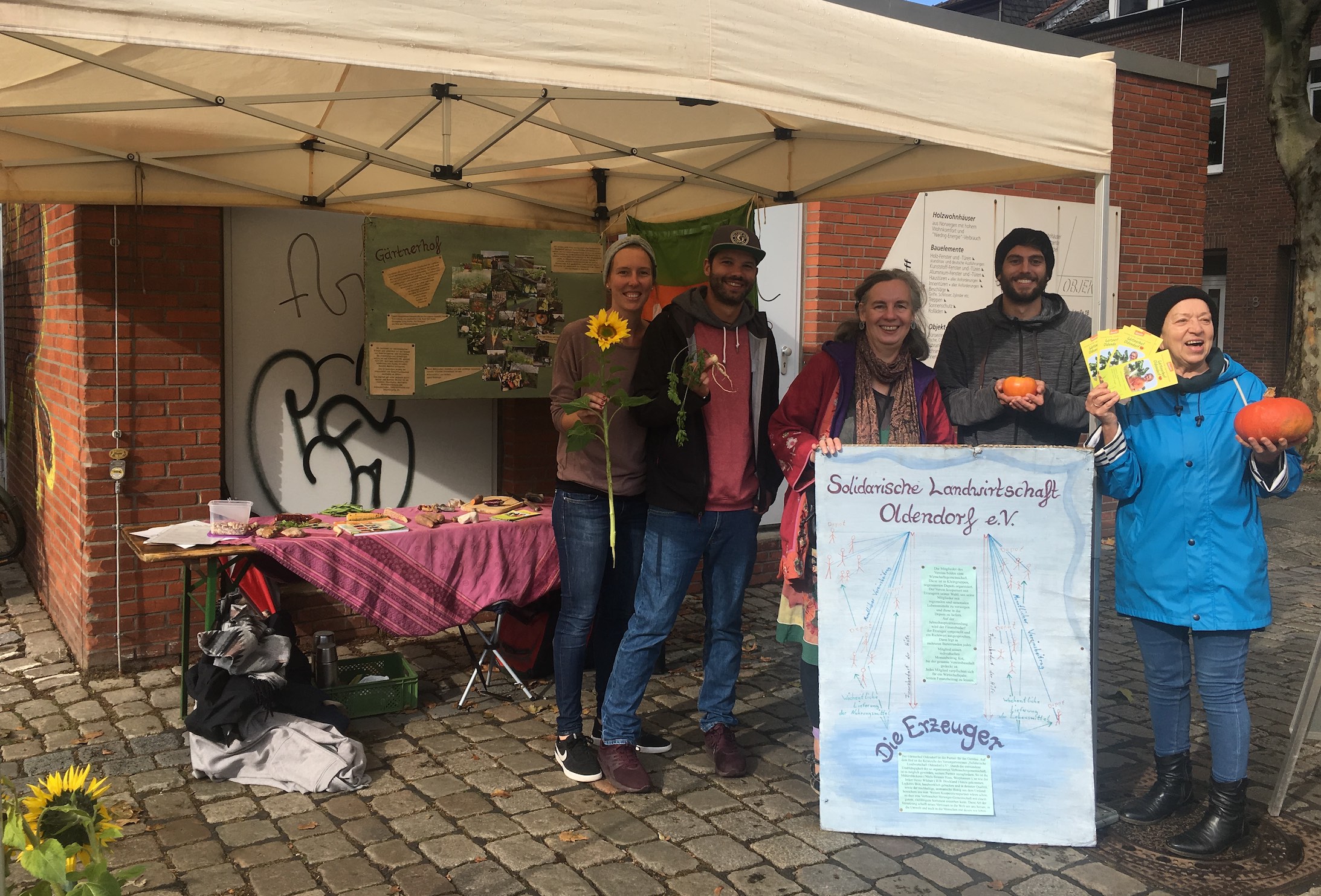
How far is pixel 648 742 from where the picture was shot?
14.7 ft

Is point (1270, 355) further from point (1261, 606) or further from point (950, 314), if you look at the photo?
point (1261, 606)

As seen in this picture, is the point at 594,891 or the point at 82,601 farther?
the point at 82,601

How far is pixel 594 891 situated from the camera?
334 centimetres

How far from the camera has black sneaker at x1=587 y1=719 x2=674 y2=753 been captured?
14.4 feet

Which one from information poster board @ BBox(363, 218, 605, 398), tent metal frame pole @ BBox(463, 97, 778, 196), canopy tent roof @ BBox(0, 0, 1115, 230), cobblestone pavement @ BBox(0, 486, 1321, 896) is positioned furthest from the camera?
information poster board @ BBox(363, 218, 605, 398)

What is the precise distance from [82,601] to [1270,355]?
891 inches

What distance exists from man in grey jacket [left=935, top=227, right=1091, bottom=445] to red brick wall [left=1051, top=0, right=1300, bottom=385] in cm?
2056

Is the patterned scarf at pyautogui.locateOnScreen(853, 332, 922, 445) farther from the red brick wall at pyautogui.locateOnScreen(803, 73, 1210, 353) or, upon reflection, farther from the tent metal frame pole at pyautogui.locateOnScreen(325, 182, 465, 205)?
the red brick wall at pyautogui.locateOnScreen(803, 73, 1210, 353)

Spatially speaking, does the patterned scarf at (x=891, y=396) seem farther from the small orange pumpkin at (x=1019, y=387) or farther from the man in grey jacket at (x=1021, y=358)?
the small orange pumpkin at (x=1019, y=387)

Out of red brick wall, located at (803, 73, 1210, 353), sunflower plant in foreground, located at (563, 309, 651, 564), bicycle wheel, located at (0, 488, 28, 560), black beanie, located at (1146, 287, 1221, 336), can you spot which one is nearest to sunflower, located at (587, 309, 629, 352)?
sunflower plant in foreground, located at (563, 309, 651, 564)

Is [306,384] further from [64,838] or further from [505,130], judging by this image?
[64,838]

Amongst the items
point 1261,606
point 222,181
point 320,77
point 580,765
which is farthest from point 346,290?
point 1261,606

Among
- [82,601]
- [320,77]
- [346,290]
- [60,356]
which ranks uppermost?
[320,77]

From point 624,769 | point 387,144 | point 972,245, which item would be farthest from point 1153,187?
point 624,769
